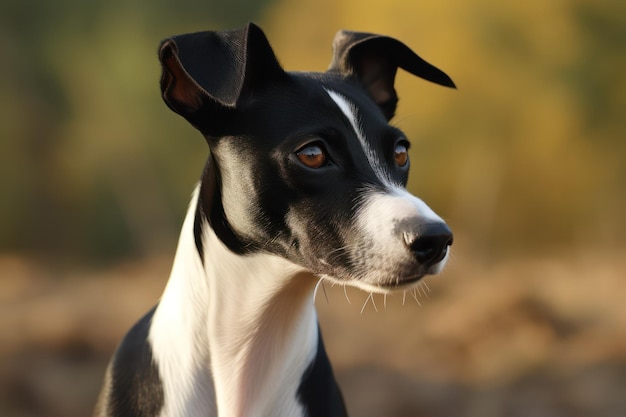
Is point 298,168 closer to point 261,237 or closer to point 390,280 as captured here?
point 261,237

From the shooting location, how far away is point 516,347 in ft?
25.1

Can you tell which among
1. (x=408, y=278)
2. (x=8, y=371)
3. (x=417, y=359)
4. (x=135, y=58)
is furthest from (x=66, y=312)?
(x=408, y=278)

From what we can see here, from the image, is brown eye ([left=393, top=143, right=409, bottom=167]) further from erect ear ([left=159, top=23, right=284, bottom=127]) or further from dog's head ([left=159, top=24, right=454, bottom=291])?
erect ear ([left=159, top=23, right=284, bottom=127])

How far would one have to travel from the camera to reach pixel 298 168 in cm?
252

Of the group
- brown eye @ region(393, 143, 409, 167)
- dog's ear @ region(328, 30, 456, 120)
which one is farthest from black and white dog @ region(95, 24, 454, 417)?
dog's ear @ region(328, 30, 456, 120)

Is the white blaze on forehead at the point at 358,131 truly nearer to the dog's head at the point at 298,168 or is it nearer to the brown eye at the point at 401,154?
the dog's head at the point at 298,168

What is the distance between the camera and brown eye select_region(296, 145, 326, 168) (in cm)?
252

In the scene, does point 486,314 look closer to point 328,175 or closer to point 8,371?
point 8,371

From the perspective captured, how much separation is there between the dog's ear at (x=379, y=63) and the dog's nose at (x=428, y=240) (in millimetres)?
861

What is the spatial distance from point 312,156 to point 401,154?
0.35 meters

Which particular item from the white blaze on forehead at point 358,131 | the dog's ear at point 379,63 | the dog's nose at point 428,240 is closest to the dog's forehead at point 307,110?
the white blaze on forehead at point 358,131

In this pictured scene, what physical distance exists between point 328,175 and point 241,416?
81cm

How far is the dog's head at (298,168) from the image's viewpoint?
7.86ft

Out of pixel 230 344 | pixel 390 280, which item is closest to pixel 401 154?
pixel 390 280
